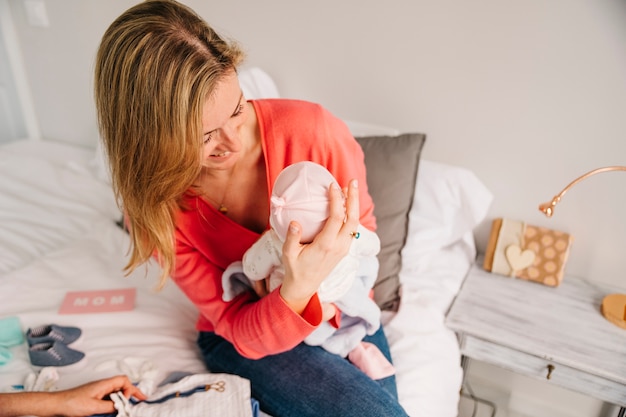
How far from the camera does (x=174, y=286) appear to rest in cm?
145

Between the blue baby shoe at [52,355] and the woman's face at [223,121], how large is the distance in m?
0.59

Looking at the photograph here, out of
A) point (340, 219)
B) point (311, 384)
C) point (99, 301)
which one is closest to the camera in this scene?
point (340, 219)

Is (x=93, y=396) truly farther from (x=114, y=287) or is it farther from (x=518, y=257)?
(x=518, y=257)

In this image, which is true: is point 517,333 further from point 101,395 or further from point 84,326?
point 84,326

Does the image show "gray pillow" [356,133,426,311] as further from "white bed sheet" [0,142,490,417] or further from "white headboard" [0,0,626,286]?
"white headboard" [0,0,626,286]

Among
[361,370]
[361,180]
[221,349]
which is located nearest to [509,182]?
[361,180]

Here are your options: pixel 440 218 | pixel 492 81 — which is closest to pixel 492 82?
pixel 492 81

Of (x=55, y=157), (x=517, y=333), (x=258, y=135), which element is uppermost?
(x=258, y=135)


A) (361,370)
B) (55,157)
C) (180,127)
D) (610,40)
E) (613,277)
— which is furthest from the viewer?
(55,157)

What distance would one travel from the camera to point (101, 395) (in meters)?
0.99

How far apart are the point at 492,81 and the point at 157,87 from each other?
98cm

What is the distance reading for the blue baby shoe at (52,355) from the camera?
112 cm

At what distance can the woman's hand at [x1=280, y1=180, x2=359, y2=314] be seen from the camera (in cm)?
78

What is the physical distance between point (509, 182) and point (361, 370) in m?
0.75
